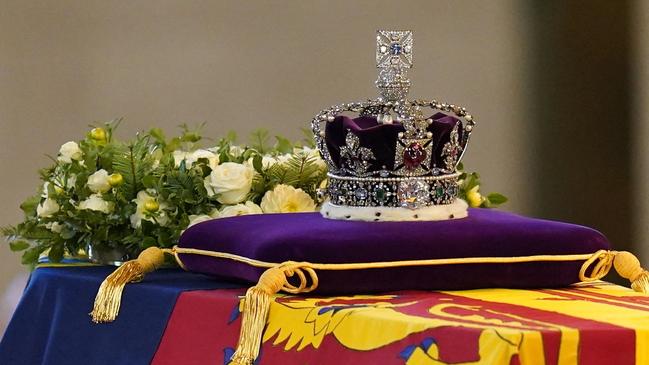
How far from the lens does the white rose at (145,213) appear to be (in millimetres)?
1958

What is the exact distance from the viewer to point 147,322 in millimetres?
1685

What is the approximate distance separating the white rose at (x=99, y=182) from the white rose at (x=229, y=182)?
0.53 ft

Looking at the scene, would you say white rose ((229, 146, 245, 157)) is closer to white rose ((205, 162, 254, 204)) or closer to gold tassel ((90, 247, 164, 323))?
white rose ((205, 162, 254, 204))

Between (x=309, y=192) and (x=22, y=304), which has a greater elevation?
(x=309, y=192)

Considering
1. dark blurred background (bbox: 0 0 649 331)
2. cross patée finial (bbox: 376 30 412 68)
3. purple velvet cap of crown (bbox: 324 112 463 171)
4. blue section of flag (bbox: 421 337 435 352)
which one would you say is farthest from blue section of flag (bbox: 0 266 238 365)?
dark blurred background (bbox: 0 0 649 331)

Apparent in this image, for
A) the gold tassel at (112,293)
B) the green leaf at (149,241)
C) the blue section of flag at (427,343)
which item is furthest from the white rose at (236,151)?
the blue section of flag at (427,343)

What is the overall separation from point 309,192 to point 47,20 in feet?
7.16

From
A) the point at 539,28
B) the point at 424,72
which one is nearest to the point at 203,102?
the point at 424,72

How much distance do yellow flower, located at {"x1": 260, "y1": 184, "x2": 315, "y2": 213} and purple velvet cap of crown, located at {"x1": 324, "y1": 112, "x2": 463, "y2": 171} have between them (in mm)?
298

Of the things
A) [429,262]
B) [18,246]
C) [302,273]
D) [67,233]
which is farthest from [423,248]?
[18,246]

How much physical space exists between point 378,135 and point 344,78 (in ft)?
8.56

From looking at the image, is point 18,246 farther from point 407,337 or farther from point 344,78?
point 344,78

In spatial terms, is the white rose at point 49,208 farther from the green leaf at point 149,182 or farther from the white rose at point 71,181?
the green leaf at point 149,182

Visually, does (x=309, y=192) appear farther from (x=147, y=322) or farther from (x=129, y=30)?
(x=129, y=30)
